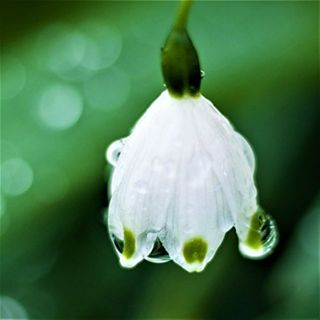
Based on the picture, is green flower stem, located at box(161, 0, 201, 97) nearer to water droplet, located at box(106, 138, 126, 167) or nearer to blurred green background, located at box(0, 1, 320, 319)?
water droplet, located at box(106, 138, 126, 167)

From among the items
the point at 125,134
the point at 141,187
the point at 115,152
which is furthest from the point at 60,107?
the point at 141,187

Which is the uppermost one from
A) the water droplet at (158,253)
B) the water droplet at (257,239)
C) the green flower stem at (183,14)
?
the green flower stem at (183,14)

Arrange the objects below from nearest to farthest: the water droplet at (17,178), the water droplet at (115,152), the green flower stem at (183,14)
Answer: the green flower stem at (183,14) < the water droplet at (115,152) < the water droplet at (17,178)

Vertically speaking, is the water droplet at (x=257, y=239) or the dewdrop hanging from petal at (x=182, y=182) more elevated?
the dewdrop hanging from petal at (x=182, y=182)

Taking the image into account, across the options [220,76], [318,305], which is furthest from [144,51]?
[318,305]

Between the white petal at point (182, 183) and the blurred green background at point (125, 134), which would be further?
the blurred green background at point (125, 134)

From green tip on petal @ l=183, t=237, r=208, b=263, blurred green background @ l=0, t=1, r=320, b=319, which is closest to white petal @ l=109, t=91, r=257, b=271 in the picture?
green tip on petal @ l=183, t=237, r=208, b=263

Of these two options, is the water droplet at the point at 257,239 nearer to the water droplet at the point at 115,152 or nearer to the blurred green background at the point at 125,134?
the water droplet at the point at 115,152

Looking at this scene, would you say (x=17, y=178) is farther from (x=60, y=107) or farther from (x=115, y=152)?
(x=115, y=152)

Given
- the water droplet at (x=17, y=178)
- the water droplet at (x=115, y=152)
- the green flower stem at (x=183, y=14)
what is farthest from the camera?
the water droplet at (x=17, y=178)

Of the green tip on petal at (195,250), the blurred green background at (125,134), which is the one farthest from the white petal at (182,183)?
the blurred green background at (125,134)
